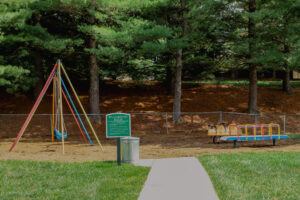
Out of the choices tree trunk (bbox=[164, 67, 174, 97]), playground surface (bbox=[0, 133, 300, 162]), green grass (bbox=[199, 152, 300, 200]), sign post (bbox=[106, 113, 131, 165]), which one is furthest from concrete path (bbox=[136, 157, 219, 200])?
tree trunk (bbox=[164, 67, 174, 97])

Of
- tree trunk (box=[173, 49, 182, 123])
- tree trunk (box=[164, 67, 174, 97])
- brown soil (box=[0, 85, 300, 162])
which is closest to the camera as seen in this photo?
brown soil (box=[0, 85, 300, 162])

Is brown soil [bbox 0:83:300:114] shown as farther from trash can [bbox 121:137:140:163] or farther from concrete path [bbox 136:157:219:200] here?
Answer: concrete path [bbox 136:157:219:200]

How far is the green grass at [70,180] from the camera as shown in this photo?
623cm

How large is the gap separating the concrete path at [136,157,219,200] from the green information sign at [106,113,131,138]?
41.2 inches

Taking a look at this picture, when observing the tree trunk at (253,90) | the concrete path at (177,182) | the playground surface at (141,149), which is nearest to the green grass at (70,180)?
the concrete path at (177,182)

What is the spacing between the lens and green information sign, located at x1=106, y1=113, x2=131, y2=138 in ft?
28.6

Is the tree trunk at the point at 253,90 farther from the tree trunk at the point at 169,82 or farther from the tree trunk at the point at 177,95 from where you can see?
the tree trunk at the point at 169,82

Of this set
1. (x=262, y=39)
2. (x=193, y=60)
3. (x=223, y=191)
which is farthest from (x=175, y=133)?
(x=223, y=191)

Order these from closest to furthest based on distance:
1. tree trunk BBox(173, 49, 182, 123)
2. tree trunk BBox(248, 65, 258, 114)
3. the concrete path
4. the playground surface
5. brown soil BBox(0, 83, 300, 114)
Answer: the concrete path → the playground surface → tree trunk BBox(173, 49, 182, 123) → tree trunk BBox(248, 65, 258, 114) → brown soil BBox(0, 83, 300, 114)

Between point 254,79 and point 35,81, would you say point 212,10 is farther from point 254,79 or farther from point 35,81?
point 35,81

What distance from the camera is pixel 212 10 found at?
18.5 metres

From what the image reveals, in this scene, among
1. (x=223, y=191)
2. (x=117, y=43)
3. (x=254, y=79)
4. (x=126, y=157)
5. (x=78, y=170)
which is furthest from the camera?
(x=254, y=79)

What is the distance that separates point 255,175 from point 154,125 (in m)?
11.7

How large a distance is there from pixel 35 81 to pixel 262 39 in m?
13.5
